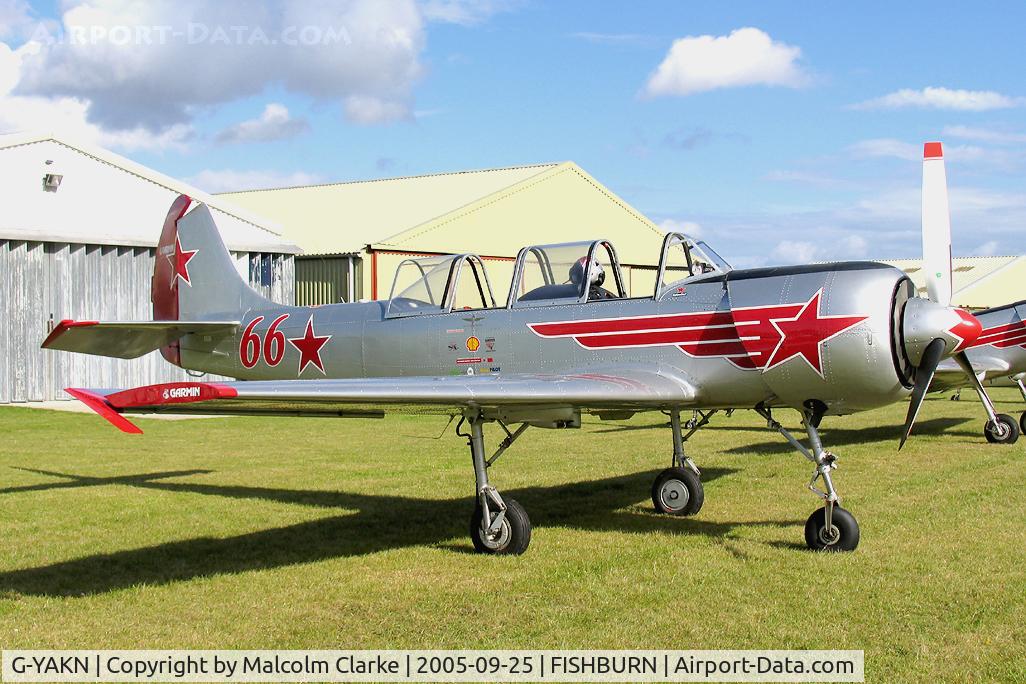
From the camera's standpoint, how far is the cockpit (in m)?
8.91

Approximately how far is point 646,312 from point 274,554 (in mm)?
3662

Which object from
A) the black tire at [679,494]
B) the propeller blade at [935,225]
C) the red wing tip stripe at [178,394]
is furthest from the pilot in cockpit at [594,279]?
the red wing tip stripe at [178,394]

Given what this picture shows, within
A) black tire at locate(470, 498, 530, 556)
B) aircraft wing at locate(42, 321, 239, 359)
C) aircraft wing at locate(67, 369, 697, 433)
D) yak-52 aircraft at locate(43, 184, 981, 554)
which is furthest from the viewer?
aircraft wing at locate(42, 321, 239, 359)

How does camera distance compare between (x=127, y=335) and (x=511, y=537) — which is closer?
(x=511, y=537)

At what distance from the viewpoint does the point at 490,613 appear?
6.18 metres

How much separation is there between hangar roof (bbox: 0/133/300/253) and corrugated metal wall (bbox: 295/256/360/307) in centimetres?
202

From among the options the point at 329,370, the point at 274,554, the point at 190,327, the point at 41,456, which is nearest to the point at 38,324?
the point at 41,456

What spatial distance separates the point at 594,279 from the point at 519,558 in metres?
2.63

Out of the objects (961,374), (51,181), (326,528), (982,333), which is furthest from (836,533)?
(51,181)

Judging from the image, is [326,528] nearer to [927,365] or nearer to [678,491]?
[678,491]

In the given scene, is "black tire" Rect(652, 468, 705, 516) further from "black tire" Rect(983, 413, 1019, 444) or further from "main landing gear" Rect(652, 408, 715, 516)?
"black tire" Rect(983, 413, 1019, 444)

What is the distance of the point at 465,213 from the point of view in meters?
31.2
